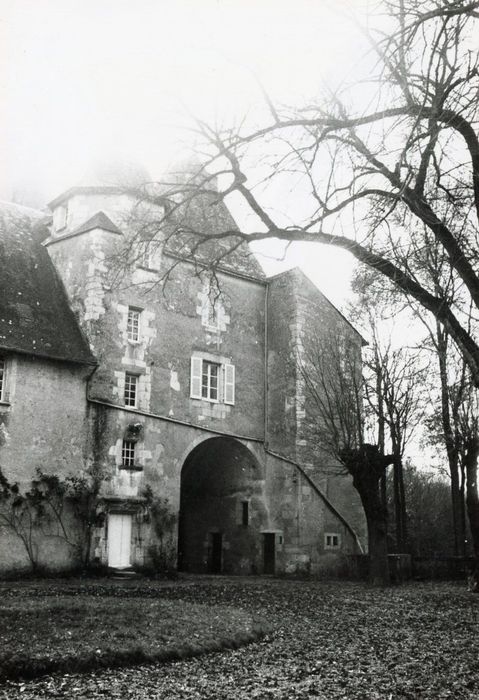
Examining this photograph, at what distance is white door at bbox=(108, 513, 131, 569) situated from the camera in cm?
2161

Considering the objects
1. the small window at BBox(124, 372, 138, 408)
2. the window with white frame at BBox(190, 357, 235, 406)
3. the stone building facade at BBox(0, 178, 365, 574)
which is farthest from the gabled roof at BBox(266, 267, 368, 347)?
the small window at BBox(124, 372, 138, 408)

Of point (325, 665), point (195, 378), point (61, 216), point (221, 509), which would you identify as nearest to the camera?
point (325, 665)

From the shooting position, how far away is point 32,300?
22.6 m

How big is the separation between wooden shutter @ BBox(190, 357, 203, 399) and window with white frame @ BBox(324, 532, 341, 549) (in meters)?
6.49

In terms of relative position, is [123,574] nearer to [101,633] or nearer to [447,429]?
[447,429]

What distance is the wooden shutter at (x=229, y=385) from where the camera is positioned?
26156mm

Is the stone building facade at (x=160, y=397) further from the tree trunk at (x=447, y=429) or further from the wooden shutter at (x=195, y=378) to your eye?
the tree trunk at (x=447, y=429)

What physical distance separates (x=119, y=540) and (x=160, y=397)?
4611 mm

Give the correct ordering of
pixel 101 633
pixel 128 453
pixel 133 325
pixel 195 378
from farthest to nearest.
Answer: pixel 195 378
pixel 133 325
pixel 128 453
pixel 101 633

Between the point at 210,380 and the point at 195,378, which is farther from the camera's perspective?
the point at 210,380

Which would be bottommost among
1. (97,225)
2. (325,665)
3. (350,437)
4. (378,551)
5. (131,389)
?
(325,665)

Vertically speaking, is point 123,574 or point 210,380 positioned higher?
point 210,380

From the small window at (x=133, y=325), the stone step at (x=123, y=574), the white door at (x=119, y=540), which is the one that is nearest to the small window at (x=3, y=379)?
the small window at (x=133, y=325)

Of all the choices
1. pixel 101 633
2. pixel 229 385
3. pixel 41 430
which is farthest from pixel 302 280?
pixel 101 633
